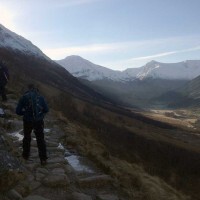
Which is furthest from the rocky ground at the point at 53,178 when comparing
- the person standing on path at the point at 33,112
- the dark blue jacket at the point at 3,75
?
the dark blue jacket at the point at 3,75

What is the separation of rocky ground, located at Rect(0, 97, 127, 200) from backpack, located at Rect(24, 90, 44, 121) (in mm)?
1083

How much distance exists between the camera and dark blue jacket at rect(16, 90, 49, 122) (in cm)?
1112

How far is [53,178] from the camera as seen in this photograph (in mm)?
10305

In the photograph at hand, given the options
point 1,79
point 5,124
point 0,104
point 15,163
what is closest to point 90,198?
point 15,163

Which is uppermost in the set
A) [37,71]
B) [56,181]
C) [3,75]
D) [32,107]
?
[3,75]

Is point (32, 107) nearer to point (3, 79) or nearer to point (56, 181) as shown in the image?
point (56, 181)

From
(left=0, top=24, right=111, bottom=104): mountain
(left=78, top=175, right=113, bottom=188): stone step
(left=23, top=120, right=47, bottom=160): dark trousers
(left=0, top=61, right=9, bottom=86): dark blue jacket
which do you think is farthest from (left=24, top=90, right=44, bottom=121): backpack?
(left=0, top=24, right=111, bottom=104): mountain

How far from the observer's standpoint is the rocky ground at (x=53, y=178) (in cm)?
909

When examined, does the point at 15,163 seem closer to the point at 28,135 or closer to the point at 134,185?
the point at 28,135

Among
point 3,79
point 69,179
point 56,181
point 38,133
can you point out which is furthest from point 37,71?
point 56,181

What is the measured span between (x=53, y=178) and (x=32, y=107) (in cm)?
214

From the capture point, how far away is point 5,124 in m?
16.4

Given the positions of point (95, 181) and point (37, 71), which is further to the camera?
point (37, 71)

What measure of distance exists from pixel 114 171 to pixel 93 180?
161 centimetres
